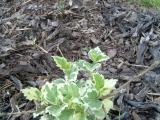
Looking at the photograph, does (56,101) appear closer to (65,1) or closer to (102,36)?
(102,36)

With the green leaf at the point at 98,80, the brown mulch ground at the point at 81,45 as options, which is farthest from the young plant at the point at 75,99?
the brown mulch ground at the point at 81,45

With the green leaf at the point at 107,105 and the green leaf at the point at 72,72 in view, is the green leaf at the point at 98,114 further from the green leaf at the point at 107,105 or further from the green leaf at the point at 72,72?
the green leaf at the point at 72,72

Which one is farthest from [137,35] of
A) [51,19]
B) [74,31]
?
[51,19]

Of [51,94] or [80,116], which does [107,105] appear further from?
[51,94]

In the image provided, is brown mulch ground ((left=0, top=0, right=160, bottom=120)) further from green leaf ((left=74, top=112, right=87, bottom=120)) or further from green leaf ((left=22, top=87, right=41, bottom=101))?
green leaf ((left=74, top=112, right=87, bottom=120))

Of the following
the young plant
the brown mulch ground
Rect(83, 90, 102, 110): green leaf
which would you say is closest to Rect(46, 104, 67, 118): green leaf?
the young plant

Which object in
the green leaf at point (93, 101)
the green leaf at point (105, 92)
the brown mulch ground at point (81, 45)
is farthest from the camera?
the brown mulch ground at point (81, 45)

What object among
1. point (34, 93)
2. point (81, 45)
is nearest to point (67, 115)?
point (34, 93)
